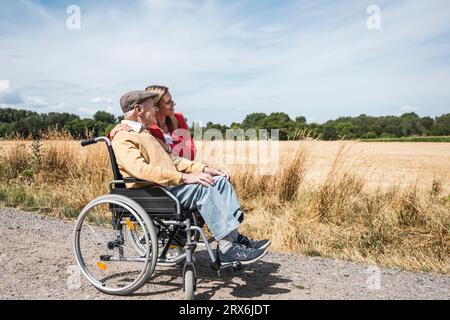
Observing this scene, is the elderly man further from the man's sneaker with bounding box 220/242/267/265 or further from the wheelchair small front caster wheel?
the wheelchair small front caster wheel

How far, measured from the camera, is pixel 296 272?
4.02 metres

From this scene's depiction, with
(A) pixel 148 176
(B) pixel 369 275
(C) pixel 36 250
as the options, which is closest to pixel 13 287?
(C) pixel 36 250

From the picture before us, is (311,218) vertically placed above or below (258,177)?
below

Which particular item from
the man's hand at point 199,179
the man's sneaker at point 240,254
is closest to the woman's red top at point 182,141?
the man's hand at point 199,179

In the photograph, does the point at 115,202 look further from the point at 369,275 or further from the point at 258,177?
the point at 258,177

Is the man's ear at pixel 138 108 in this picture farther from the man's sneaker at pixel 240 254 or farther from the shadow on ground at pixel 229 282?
the shadow on ground at pixel 229 282

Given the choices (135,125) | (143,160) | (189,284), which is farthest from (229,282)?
(135,125)

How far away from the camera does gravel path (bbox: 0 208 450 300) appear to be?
3.46 metres

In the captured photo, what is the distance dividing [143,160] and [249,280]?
1360 millimetres

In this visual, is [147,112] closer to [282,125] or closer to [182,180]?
[182,180]

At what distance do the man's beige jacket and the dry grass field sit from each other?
207cm

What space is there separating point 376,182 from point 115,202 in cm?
493

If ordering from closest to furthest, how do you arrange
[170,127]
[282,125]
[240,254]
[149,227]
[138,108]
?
[149,227] < [240,254] < [138,108] < [170,127] < [282,125]

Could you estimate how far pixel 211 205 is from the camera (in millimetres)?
3252
